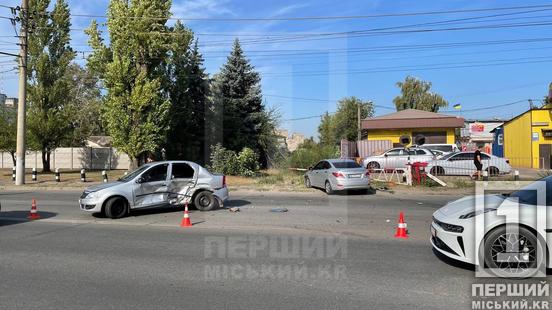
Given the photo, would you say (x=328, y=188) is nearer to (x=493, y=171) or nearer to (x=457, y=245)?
(x=493, y=171)

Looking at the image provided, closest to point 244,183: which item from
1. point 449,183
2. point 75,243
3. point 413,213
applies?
point 449,183

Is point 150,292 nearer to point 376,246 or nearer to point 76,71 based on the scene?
point 376,246

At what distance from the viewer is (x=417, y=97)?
237ft

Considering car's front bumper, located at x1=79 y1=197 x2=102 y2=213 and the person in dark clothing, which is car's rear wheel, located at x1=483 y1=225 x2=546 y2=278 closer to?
car's front bumper, located at x1=79 y1=197 x2=102 y2=213

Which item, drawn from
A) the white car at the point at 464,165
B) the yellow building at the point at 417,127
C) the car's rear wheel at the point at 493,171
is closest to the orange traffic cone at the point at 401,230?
the white car at the point at 464,165

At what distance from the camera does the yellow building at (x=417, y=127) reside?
3809 centimetres

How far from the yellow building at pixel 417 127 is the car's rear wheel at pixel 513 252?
1300 inches

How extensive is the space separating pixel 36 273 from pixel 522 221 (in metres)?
6.81

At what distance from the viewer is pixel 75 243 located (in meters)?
8.81

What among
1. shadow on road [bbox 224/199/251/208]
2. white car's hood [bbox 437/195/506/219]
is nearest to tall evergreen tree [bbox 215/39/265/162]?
shadow on road [bbox 224/199/251/208]

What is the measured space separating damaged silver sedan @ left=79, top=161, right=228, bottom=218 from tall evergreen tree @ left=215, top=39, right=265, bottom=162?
785 inches

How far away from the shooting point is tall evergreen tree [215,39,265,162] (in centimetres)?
3381

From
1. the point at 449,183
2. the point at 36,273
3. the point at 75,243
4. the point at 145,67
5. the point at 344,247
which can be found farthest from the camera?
the point at 145,67

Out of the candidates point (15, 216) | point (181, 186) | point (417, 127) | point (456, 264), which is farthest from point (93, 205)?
point (417, 127)
